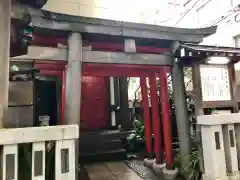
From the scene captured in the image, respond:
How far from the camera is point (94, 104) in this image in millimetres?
10570

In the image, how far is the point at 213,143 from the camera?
12.3 ft

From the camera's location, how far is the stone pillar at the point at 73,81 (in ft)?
15.1

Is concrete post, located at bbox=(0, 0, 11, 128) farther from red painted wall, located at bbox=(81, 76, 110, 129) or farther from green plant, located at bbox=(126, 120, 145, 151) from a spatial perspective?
red painted wall, located at bbox=(81, 76, 110, 129)

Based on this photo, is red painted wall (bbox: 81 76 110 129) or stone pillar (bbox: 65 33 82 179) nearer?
stone pillar (bbox: 65 33 82 179)

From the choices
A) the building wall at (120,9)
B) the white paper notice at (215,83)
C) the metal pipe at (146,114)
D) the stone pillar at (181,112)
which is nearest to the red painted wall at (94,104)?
the building wall at (120,9)

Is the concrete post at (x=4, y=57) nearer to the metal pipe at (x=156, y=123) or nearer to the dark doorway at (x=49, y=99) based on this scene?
the metal pipe at (x=156, y=123)

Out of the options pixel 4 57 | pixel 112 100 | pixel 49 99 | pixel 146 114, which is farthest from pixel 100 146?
pixel 4 57

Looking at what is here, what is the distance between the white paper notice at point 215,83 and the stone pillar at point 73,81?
9.72 ft

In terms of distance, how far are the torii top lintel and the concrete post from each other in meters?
1.07

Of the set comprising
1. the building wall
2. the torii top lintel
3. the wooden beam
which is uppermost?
the building wall

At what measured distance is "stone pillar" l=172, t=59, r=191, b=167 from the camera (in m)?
5.42

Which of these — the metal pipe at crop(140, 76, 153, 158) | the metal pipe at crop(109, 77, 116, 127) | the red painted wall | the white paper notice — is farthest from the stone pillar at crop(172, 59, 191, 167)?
the red painted wall

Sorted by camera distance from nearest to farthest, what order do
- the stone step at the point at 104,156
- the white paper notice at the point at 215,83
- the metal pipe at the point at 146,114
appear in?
the white paper notice at the point at 215,83 → the metal pipe at the point at 146,114 → the stone step at the point at 104,156

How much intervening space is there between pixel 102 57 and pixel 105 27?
2.41 ft
